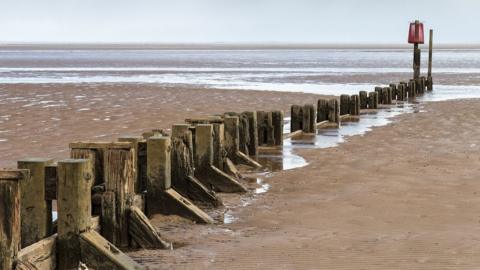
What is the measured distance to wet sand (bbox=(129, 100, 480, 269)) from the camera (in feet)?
22.7

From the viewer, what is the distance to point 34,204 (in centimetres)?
638

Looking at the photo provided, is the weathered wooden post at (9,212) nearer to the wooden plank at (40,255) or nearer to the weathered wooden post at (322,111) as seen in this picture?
the wooden plank at (40,255)

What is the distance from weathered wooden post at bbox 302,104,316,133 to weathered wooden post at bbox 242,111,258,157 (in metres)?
3.59

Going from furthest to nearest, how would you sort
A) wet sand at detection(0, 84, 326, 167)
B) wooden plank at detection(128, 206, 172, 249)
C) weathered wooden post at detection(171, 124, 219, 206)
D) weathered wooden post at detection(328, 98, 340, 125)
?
1. weathered wooden post at detection(328, 98, 340, 125)
2. wet sand at detection(0, 84, 326, 167)
3. weathered wooden post at detection(171, 124, 219, 206)
4. wooden plank at detection(128, 206, 172, 249)

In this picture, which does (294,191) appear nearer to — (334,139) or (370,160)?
(370,160)

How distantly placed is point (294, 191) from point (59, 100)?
17047mm

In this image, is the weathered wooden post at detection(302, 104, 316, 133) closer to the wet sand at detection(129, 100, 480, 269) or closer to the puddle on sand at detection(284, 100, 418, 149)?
the puddle on sand at detection(284, 100, 418, 149)

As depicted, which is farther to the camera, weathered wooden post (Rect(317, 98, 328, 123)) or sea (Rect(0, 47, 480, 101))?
sea (Rect(0, 47, 480, 101))

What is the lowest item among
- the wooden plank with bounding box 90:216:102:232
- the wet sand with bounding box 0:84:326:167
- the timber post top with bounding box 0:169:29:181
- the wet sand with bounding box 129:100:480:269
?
the wet sand with bounding box 0:84:326:167

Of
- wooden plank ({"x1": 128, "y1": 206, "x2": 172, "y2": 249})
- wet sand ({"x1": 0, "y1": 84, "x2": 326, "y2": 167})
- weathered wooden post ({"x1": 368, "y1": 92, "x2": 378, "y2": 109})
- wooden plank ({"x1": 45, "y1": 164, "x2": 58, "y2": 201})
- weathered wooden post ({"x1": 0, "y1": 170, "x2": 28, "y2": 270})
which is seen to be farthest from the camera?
weathered wooden post ({"x1": 368, "y1": 92, "x2": 378, "y2": 109})

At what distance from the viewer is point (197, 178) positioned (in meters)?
9.89

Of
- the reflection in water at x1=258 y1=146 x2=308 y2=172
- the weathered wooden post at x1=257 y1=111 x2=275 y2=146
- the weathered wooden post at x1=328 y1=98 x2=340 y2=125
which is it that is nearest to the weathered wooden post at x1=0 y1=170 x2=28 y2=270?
the reflection in water at x1=258 y1=146 x2=308 y2=172

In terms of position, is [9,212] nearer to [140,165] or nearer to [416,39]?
[140,165]

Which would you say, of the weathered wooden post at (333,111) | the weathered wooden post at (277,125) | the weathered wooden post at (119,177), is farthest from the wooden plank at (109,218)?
the weathered wooden post at (333,111)
